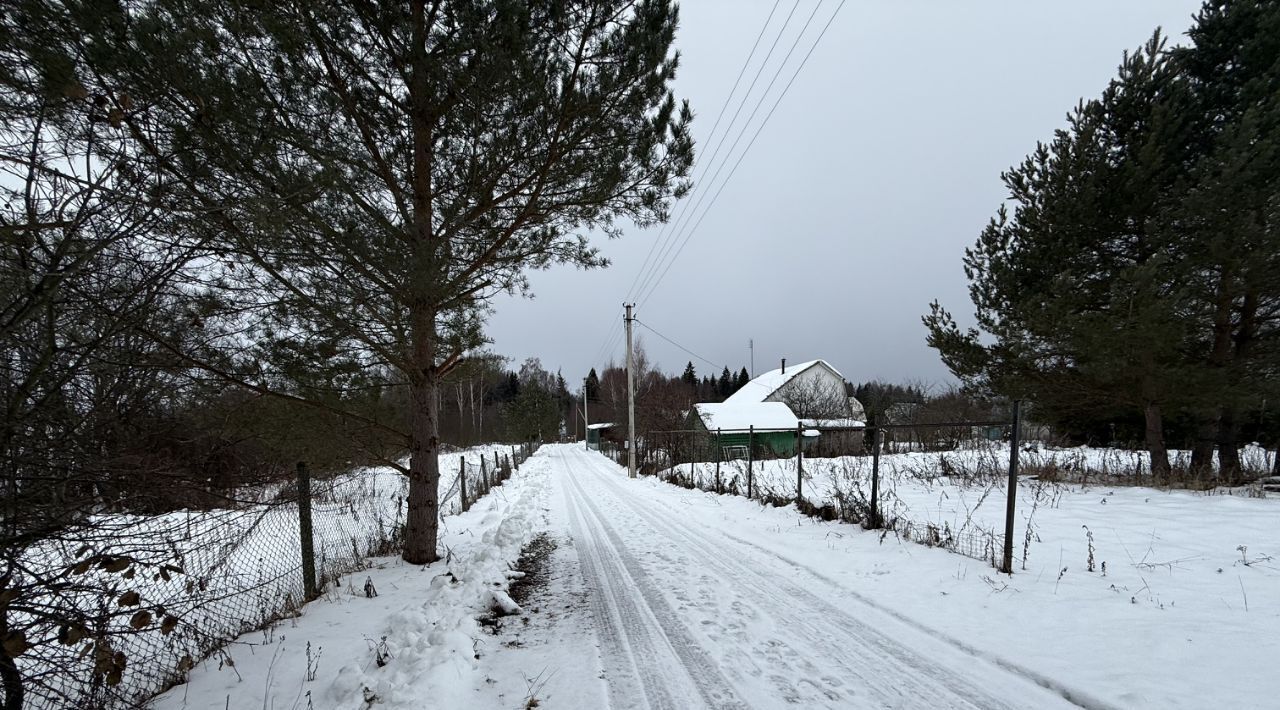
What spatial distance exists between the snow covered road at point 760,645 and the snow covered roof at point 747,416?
23.6m

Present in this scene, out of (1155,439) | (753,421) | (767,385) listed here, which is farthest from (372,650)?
(767,385)

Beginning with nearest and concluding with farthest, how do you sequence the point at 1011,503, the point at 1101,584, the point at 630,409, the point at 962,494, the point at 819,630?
the point at 819,630 < the point at 1101,584 < the point at 1011,503 < the point at 962,494 < the point at 630,409

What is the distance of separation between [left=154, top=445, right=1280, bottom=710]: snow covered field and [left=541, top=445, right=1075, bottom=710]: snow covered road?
2cm

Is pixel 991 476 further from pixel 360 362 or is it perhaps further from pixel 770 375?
pixel 770 375

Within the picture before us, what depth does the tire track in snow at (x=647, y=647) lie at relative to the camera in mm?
3109

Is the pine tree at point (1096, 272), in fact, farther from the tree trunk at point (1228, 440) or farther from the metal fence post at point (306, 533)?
the metal fence post at point (306, 533)

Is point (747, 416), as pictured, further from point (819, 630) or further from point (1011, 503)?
point (819, 630)

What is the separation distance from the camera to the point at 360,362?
17.0 ft

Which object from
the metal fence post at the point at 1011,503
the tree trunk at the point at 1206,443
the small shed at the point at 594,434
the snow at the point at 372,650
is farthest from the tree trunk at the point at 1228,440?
the small shed at the point at 594,434

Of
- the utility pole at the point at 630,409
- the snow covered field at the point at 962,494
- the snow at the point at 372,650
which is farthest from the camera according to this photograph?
the utility pole at the point at 630,409

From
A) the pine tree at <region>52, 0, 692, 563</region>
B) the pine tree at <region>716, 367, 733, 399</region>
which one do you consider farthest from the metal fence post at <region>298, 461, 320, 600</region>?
the pine tree at <region>716, 367, 733, 399</region>

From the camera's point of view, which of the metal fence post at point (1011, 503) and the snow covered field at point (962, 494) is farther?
the snow covered field at point (962, 494)

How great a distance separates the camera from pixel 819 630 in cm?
405

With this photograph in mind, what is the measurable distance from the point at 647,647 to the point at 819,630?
4.53 feet
